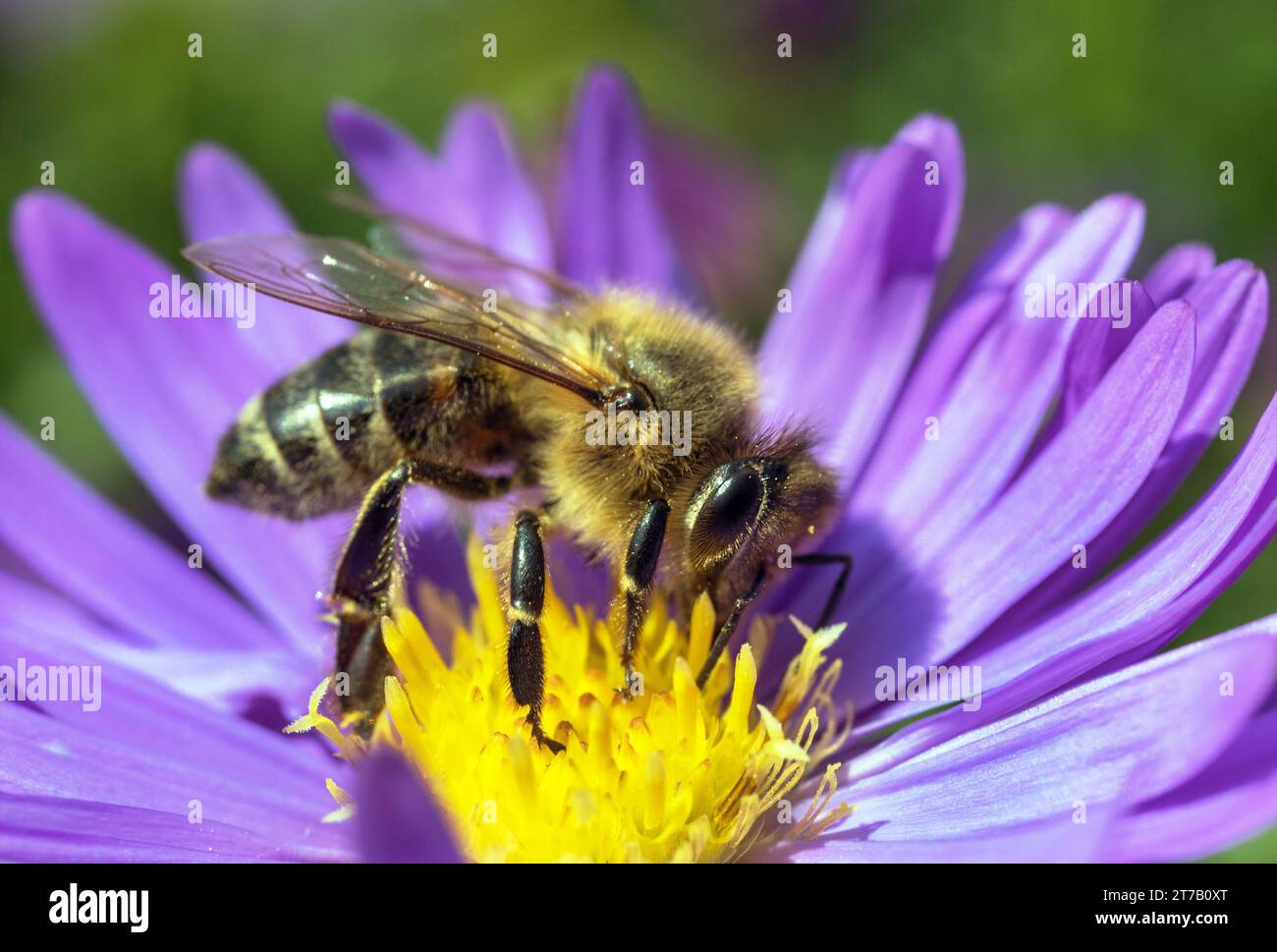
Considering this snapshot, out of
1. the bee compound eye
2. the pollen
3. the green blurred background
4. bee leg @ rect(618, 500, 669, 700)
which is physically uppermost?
the green blurred background

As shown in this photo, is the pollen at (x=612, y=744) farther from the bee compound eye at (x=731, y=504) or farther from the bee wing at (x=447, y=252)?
the bee wing at (x=447, y=252)

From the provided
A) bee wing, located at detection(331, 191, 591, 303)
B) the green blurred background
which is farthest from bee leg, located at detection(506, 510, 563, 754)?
the green blurred background

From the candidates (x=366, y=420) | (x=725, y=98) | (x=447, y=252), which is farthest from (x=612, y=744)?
(x=725, y=98)

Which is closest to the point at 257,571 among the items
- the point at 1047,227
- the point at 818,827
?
the point at 818,827

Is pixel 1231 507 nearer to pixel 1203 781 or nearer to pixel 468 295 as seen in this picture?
pixel 1203 781

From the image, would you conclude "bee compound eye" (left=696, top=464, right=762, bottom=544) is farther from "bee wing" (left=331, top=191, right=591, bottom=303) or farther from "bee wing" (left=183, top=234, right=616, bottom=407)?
"bee wing" (left=331, top=191, right=591, bottom=303)

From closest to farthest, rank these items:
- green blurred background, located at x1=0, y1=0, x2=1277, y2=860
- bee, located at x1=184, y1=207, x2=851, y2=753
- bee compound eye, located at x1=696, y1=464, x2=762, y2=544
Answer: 1. bee compound eye, located at x1=696, y1=464, x2=762, y2=544
2. bee, located at x1=184, y1=207, x2=851, y2=753
3. green blurred background, located at x1=0, y1=0, x2=1277, y2=860

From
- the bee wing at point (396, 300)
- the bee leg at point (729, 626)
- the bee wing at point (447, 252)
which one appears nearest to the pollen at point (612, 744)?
the bee leg at point (729, 626)

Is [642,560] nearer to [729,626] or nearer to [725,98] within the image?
[729,626]
